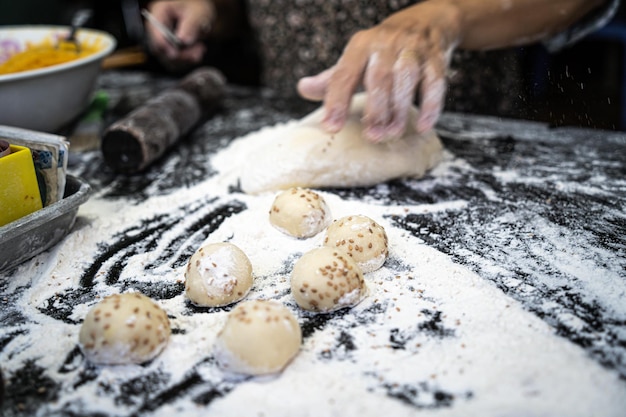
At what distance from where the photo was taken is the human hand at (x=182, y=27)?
A: 246cm

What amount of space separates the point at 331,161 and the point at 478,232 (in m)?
0.50

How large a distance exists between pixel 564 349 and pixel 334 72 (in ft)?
3.12

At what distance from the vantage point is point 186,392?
98 centimetres

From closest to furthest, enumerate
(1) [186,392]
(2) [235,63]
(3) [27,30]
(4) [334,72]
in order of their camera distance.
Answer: (1) [186,392] → (4) [334,72] → (3) [27,30] → (2) [235,63]

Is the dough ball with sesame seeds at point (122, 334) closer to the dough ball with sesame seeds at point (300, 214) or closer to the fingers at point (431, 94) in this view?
the dough ball with sesame seeds at point (300, 214)

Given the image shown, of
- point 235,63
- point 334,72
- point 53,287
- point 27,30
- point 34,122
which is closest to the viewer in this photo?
point 53,287

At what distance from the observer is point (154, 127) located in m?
1.93

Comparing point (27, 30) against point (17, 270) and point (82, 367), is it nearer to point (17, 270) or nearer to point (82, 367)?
point (17, 270)

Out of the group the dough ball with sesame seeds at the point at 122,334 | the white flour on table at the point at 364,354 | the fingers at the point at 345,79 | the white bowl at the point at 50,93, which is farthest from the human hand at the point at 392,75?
the white bowl at the point at 50,93

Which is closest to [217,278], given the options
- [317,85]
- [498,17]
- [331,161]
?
[331,161]

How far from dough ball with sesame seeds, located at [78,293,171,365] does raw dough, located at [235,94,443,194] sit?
2.35 ft

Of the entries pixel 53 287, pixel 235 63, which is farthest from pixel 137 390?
pixel 235 63

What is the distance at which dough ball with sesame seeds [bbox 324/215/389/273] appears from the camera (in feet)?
4.28

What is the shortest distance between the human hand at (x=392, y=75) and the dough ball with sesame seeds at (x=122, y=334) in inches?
31.5
